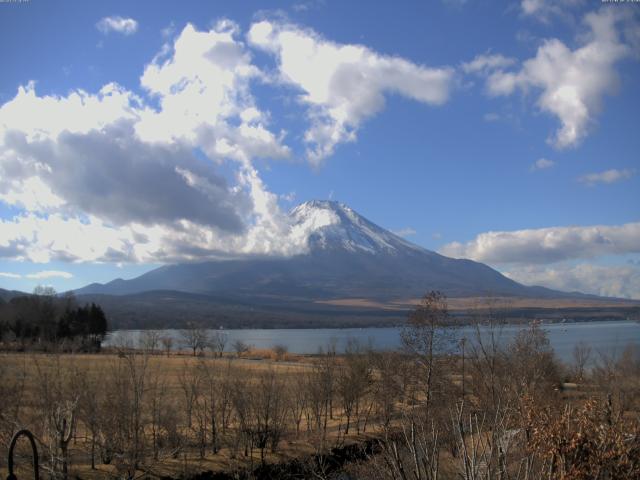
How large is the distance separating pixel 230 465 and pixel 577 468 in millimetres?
21851

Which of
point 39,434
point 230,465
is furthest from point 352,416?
point 39,434

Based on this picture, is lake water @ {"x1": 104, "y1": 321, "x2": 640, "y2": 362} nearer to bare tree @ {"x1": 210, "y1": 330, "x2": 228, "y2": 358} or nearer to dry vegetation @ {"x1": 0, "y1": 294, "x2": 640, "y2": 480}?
bare tree @ {"x1": 210, "y1": 330, "x2": 228, "y2": 358}

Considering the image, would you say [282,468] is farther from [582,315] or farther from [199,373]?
[582,315]

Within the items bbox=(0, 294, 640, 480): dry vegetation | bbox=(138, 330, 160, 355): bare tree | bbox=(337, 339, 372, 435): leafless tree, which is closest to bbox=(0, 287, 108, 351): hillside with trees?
bbox=(138, 330, 160, 355): bare tree

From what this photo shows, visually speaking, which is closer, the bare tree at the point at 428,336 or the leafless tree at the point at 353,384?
the bare tree at the point at 428,336

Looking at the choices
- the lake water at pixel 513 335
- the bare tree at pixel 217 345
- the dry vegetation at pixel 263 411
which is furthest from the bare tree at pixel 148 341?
the bare tree at pixel 217 345

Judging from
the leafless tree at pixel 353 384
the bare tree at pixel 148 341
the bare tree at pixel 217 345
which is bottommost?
the bare tree at pixel 217 345

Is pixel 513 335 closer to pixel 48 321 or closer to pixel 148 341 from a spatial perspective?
pixel 148 341

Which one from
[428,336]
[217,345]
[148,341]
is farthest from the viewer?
[217,345]

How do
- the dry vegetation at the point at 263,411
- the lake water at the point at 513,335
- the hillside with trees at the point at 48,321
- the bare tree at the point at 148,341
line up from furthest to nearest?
the hillside with trees at the point at 48,321 → the lake water at the point at 513,335 → the bare tree at the point at 148,341 → the dry vegetation at the point at 263,411

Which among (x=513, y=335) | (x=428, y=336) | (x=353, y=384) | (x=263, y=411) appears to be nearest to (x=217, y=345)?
(x=353, y=384)

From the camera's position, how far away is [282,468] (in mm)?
27625

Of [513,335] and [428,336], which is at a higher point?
[428,336]

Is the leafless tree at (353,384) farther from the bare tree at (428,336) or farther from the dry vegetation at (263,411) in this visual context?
the bare tree at (428,336)
